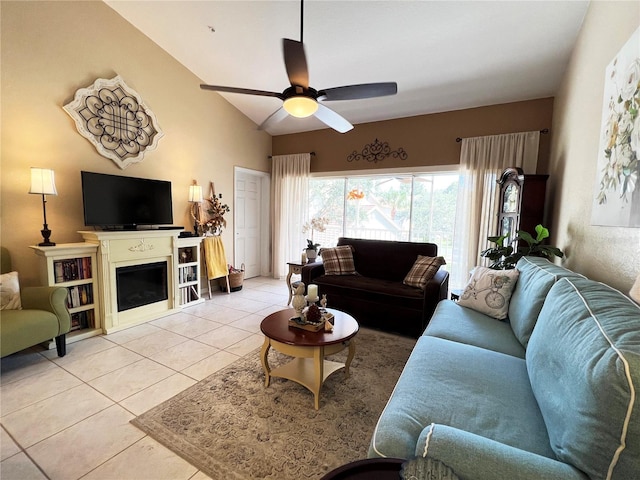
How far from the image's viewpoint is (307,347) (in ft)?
6.48

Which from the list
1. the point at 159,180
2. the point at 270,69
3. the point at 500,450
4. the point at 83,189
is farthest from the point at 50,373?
the point at 270,69

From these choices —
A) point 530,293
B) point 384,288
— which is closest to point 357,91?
point 530,293

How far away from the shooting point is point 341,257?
392cm

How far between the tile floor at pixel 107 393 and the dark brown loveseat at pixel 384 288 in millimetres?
1082

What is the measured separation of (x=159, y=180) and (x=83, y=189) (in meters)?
0.88

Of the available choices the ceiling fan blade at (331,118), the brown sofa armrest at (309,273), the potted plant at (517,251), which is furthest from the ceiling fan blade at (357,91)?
the brown sofa armrest at (309,273)

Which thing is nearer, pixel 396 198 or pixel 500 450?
pixel 500 450

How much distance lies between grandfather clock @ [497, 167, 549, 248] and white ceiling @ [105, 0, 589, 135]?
3.83 ft

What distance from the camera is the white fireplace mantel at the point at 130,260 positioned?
3049 millimetres

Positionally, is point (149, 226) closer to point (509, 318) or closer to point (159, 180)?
point (159, 180)

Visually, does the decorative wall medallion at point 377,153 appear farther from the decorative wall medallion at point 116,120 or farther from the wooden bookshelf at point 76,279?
the wooden bookshelf at point 76,279

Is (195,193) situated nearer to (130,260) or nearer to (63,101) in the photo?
(130,260)

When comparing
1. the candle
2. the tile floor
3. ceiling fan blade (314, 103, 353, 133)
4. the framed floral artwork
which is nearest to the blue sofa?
the framed floral artwork

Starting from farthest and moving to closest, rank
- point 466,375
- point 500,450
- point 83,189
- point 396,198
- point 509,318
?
point 396,198, point 83,189, point 509,318, point 466,375, point 500,450
